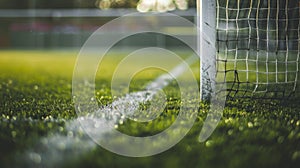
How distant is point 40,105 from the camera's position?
3131 mm

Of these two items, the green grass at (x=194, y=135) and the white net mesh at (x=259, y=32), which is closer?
the green grass at (x=194, y=135)

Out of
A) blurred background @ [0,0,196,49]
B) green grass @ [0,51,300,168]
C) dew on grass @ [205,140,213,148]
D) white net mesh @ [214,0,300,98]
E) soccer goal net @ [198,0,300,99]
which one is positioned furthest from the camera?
blurred background @ [0,0,196,49]

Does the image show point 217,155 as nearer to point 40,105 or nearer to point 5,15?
point 40,105

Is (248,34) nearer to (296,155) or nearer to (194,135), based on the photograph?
(194,135)

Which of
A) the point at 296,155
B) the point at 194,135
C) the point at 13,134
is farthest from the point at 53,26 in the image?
the point at 296,155

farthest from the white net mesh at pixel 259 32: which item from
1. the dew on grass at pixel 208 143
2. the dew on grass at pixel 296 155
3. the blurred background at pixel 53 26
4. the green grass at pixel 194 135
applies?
the blurred background at pixel 53 26

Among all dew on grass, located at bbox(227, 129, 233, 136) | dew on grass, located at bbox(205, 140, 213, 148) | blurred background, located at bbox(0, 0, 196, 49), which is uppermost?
dew on grass, located at bbox(205, 140, 213, 148)

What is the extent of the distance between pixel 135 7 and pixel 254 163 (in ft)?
44.8

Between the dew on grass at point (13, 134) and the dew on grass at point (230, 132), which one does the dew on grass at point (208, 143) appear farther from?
the dew on grass at point (13, 134)

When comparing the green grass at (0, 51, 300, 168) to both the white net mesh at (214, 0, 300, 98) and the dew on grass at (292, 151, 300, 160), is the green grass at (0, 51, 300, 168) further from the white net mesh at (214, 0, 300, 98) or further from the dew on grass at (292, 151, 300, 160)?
the white net mesh at (214, 0, 300, 98)

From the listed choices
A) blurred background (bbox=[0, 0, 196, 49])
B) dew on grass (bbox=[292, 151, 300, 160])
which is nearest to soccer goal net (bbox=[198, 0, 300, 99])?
dew on grass (bbox=[292, 151, 300, 160])

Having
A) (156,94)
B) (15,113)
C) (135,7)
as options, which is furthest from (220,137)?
(135,7)

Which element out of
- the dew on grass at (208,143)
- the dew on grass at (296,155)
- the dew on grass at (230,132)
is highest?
the dew on grass at (296,155)

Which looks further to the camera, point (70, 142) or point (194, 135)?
Result: point (194, 135)
